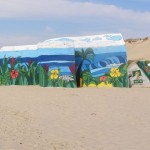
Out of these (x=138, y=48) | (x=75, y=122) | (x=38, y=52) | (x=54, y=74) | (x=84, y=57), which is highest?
(x=138, y=48)

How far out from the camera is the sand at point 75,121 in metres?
9.21

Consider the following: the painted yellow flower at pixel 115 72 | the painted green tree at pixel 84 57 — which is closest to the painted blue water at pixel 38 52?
the painted green tree at pixel 84 57

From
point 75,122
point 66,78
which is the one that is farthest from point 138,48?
point 75,122

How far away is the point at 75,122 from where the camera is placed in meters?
12.1

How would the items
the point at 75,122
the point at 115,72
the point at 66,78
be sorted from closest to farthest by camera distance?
the point at 75,122
the point at 115,72
the point at 66,78

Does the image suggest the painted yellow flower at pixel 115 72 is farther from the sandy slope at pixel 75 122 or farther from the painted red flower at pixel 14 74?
the painted red flower at pixel 14 74

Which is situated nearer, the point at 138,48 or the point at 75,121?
the point at 75,121

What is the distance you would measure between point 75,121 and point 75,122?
0.16m

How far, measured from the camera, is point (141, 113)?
13664mm

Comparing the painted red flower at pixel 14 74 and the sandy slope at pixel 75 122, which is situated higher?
the painted red flower at pixel 14 74

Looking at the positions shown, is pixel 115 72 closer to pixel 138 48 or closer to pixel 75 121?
pixel 75 121

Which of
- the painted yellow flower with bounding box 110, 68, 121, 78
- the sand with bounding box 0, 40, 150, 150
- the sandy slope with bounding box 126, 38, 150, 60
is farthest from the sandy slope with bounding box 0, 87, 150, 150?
the sandy slope with bounding box 126, 38, 150, 60

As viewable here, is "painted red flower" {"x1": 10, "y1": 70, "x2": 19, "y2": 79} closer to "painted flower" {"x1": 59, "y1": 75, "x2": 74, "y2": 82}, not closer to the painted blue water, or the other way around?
the painted blue water

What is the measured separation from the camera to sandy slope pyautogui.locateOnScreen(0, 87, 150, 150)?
9211 mm
